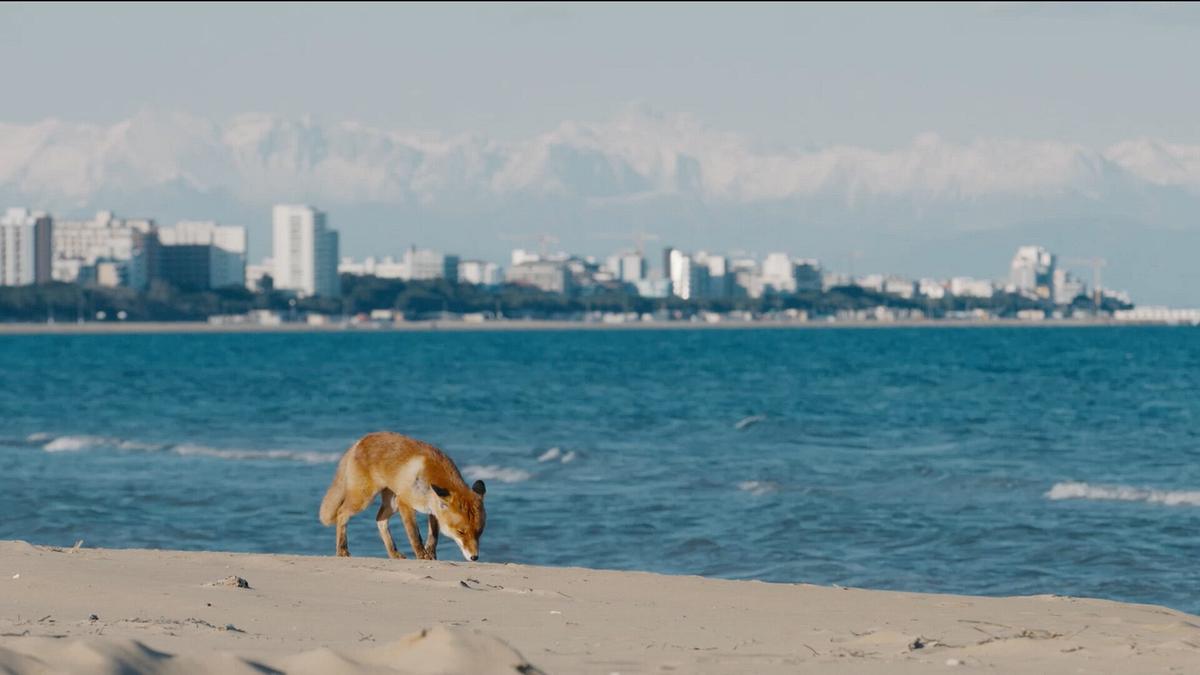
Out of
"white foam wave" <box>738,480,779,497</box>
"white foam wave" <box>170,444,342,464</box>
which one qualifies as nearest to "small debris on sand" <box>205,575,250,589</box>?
"white foam wave" <box>738,480,779,497</box>

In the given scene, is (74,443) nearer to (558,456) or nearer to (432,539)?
(558,456)

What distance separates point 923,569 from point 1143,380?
45.8m

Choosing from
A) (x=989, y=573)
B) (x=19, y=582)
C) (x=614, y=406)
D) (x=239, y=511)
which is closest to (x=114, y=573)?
(x=19, y=582)

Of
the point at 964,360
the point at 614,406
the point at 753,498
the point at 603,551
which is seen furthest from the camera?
the point at 964,360

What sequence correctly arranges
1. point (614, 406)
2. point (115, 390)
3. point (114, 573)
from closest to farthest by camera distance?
1. point (114, 573)
2. point (614, 406)
3. point (115, 390)

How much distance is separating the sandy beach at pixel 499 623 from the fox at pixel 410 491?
30cm

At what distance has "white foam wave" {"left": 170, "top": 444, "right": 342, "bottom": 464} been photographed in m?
27.3

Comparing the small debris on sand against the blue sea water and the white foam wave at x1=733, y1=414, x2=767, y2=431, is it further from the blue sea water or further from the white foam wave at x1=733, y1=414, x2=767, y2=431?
the white foam wave at x1=733, y1=414, x2=767, y2=431

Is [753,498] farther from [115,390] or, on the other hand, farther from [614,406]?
[115,390]

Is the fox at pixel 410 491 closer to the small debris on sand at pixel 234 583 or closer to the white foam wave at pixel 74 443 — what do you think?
the small debris on sand at pixel 234 583

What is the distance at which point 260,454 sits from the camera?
28125 mm

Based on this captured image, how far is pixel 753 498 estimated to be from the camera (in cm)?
2058

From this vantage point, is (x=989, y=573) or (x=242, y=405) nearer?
(x=989, y=573)

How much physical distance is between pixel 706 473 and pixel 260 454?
25.6 feet
